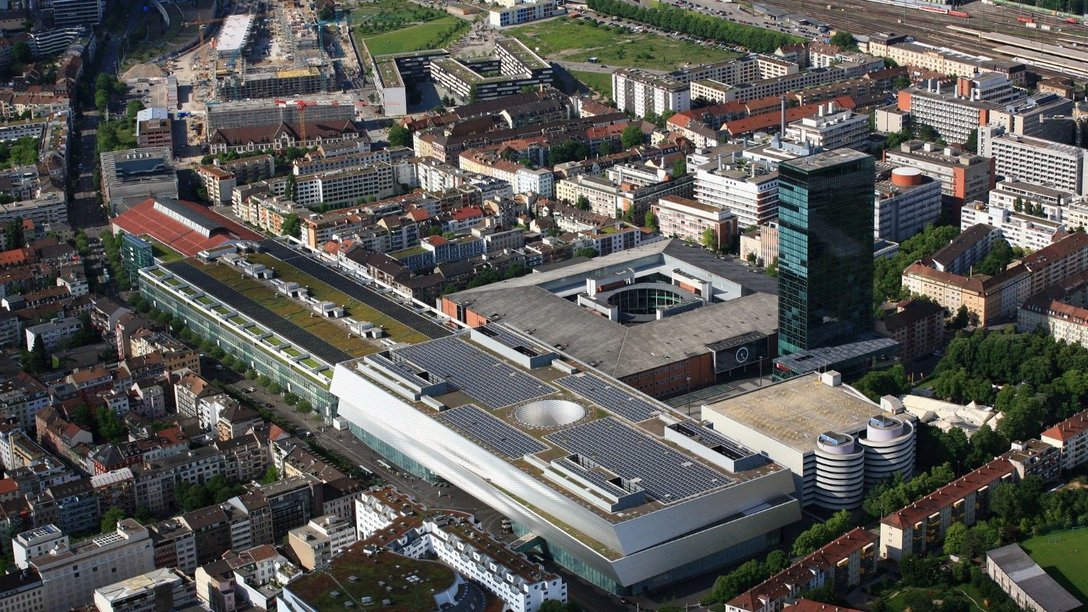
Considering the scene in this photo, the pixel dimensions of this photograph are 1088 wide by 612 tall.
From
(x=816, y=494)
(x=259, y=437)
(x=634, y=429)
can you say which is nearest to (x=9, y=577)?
(x=259, y=437)

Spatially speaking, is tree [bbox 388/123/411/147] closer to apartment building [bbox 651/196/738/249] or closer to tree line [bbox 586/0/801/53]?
apartment building [bbox 651/196/738/249]

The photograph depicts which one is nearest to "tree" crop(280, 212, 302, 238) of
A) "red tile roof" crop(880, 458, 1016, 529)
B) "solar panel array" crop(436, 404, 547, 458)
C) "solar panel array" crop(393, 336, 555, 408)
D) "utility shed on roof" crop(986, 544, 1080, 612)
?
"solar panel array" crop(393, 336, 555, 408)

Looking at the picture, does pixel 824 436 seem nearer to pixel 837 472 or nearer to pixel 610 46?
pixel 837 472

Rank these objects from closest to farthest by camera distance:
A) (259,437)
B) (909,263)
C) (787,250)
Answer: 1. (259,437)
2. (787,250)
3. (909,263)

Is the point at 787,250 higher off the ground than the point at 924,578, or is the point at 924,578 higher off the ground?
the point at 787,250

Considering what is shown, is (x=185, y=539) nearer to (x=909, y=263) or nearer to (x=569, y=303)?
(x=569, y=303)

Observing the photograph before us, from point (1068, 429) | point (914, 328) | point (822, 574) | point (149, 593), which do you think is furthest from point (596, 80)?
point (149, 593)

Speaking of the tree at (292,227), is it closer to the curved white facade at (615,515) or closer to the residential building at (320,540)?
the curved white facade at (615,515)

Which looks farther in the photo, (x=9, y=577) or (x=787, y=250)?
(x=787, y=250)
